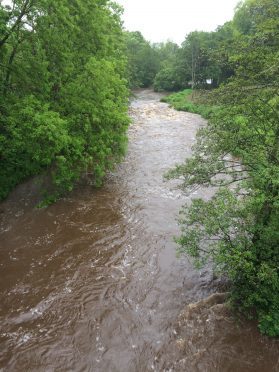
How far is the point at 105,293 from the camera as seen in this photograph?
9.91 meters

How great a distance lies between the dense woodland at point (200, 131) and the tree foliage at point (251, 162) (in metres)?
0.03

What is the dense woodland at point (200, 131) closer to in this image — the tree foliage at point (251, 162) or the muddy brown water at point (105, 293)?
the tree foliage at point (251, 162)

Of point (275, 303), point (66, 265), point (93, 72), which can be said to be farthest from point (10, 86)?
point (275, 303)

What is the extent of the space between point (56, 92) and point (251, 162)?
11.1 m

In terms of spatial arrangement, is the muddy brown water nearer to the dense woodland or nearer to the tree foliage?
the dense woodland

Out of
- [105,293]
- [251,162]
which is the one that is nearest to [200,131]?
[251,162]

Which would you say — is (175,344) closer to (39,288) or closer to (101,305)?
(101,305)

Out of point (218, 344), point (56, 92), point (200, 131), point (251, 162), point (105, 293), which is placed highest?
point (56, 92)

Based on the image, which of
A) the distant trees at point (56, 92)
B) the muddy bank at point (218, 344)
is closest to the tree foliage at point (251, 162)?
the muddy bank at point (218, 344)

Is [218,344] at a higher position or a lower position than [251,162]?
lower

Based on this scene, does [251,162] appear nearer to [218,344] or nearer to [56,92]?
[218,344]

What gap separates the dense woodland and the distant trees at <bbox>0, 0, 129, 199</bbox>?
5cm

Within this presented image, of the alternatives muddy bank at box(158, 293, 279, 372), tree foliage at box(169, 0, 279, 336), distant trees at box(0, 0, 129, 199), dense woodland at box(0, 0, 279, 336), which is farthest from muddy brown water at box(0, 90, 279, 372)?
distant trees at box(0, 0, 129, 199)

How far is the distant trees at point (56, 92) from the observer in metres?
13.4
